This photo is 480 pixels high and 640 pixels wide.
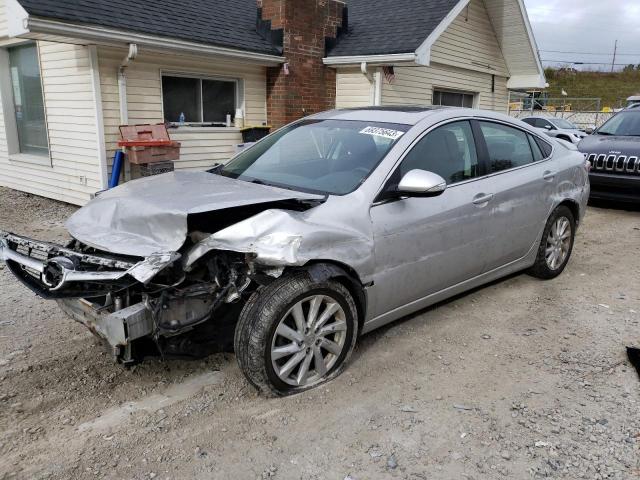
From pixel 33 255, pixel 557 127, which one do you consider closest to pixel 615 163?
pixel 33 255

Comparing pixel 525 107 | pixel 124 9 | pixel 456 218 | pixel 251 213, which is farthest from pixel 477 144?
pixel 525 107

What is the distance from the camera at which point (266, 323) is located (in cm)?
296

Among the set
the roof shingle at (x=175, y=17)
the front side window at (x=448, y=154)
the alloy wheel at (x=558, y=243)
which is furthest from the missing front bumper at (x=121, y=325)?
the roof shingle at (x=175, y=17)

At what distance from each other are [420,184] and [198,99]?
709 centimetres

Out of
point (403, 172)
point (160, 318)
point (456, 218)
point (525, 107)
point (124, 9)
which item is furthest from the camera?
point (525, 107)

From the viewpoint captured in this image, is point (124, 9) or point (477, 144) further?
point (124, 9)

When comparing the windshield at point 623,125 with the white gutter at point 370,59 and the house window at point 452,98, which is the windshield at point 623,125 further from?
the house window at point 452,98

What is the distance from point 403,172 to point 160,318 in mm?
1847

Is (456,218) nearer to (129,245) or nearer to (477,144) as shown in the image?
(477,144)

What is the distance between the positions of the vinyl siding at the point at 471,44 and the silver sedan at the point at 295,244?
897 cm

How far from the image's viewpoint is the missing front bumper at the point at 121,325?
2768 mm

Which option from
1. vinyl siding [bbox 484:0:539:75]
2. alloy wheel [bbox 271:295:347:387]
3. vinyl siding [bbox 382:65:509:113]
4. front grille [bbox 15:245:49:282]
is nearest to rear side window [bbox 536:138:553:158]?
alloy wheel [bbox 271:295:347:387]

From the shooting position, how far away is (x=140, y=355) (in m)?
3.09

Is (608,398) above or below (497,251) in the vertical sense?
below
